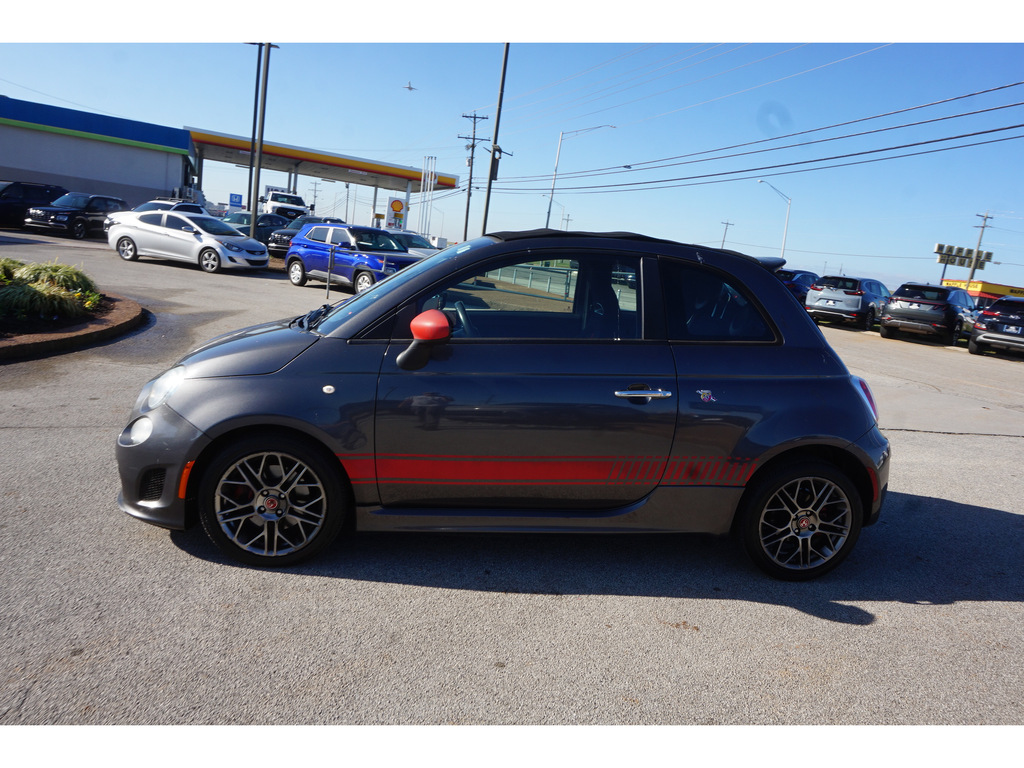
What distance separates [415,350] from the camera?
346 cm

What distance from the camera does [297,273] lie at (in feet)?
62.1

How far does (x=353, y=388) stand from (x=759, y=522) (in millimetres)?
2275

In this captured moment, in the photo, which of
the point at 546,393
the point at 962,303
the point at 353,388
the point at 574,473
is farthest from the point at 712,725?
the point at 962,303

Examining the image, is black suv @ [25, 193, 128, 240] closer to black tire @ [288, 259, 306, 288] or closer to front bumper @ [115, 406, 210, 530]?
black tire @ [288, 259, 306, 288]

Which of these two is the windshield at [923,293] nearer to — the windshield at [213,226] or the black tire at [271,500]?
the windshield at [213,226]

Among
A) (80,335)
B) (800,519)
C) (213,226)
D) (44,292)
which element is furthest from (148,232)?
(800,519)

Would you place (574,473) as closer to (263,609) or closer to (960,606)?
(263,609)

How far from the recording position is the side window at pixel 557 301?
12.1 feet

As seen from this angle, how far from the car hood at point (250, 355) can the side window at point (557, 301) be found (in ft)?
2.31

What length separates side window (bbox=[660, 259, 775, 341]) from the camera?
12.3 ft

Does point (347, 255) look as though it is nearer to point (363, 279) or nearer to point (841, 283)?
point (363, 279)

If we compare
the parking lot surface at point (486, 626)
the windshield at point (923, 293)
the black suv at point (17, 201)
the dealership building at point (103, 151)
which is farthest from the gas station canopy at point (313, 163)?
the parking lot surface at point (486, 626)

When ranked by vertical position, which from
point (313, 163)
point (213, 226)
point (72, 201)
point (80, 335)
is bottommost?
point (80, 335)

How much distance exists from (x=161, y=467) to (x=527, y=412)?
6.03 ft
